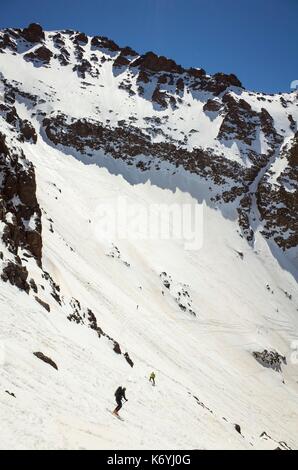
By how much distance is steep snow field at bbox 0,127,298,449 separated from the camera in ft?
49.8

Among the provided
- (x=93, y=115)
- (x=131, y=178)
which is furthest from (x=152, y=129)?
(x=131, y=178)

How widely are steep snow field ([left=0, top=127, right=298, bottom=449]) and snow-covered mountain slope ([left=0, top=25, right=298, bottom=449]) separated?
0.47 ft

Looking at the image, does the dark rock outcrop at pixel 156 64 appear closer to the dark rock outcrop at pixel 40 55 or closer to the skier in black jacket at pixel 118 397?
the dark rock outcrop at pixel 40 55

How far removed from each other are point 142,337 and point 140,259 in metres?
25.4

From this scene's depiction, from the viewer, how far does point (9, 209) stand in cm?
3181

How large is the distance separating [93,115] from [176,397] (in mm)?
92711

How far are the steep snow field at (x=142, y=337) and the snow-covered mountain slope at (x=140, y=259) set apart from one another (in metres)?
0.14

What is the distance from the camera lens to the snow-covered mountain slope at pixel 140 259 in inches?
720

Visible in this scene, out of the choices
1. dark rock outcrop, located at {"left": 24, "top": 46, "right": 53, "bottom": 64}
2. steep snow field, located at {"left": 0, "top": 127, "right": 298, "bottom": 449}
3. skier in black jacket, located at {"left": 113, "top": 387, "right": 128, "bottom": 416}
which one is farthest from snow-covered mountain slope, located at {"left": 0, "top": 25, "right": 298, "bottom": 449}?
skier in black jacket, located at {"left": 113, "top": 387, "right": 128, "bottom": 416}
